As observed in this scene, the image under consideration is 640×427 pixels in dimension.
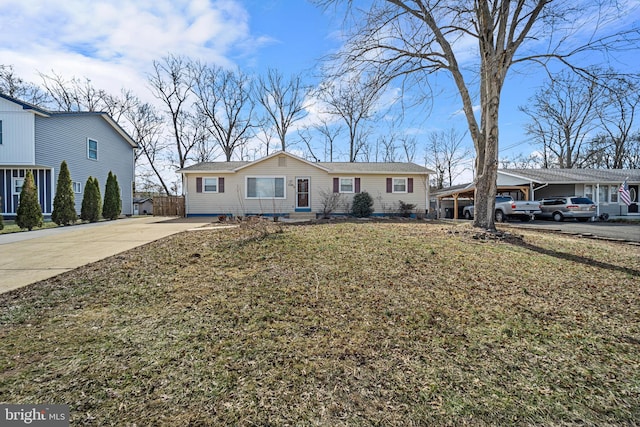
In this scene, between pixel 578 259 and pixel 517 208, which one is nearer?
pixel 578 259

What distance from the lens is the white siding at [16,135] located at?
45.9ft

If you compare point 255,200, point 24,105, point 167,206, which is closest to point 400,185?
point 255,200

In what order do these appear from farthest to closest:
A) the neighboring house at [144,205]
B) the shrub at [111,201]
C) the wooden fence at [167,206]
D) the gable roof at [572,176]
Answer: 1. the neighboring house at [144,205]
2. the gable roof at [572,176]
3. the wooden fence at [167,206]
4. the shrub at [111,201]

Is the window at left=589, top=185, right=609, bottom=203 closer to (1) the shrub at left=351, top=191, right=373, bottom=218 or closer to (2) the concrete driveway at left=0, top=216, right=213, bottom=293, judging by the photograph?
(1) the shrub at left=351, top=191, right=373, bottom=218

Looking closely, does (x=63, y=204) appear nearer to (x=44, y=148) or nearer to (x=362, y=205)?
(x=44, y=148)

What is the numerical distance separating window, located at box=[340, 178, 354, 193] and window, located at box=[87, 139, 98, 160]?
14990 millimetres

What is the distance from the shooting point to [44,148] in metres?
14.7

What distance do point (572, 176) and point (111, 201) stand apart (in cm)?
2998

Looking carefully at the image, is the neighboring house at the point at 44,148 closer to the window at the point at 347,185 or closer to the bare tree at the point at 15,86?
the bare tree at the point at 15,86

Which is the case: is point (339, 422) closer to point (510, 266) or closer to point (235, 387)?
point (235, 387)

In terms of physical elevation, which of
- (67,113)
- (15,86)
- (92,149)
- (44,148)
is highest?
(15,86)

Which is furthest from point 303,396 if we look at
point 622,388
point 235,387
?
point 622,388

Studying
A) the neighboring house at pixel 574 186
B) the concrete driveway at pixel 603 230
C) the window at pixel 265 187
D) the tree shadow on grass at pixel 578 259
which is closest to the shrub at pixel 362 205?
the window at pixel 265 187

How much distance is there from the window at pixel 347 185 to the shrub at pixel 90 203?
39.9 ft
